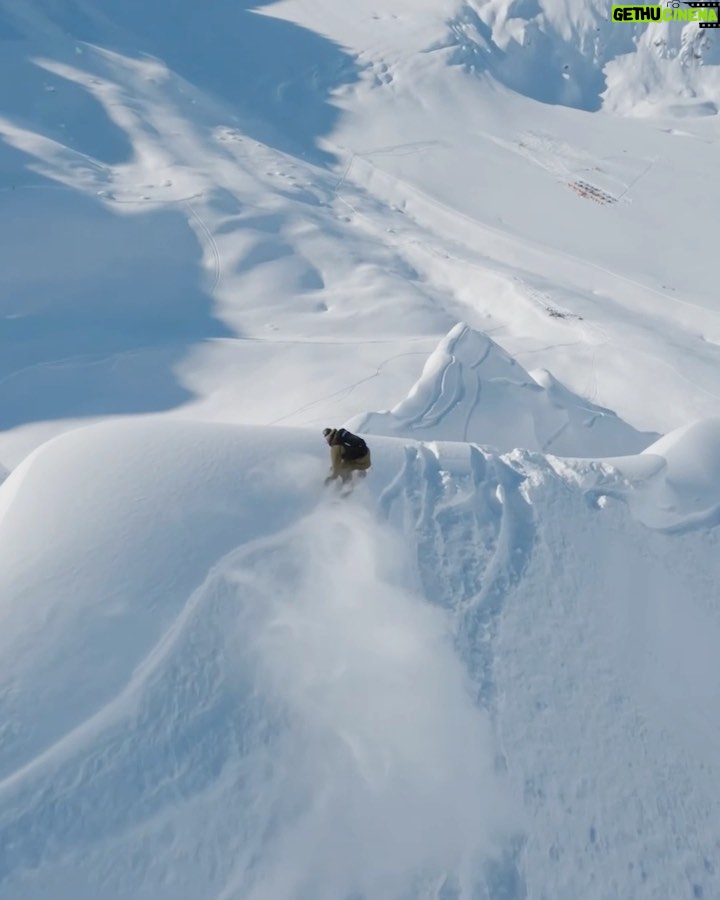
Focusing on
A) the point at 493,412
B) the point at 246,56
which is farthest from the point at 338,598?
the point at 246,56

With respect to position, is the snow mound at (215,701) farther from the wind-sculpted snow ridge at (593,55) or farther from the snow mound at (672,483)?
the wind-sculpted snow ridge at (593,55)

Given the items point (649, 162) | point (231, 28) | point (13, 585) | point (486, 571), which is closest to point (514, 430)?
point (486, 571)

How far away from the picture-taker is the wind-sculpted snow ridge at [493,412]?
11.6 m

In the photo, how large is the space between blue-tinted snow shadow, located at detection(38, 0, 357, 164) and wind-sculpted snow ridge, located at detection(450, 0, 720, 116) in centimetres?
794

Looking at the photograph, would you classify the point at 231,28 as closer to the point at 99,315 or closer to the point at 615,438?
the point at 99,315

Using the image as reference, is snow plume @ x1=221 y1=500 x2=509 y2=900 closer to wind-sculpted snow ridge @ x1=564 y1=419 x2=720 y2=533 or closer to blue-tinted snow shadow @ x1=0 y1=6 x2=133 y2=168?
wind-sculpted snow ridge @ x1=564 y1=419 x2=720 y2=533

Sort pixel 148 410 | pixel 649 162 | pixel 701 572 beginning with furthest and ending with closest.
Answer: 1. pixel 649 162
2. pixel 148 410
3. pixel 701 572

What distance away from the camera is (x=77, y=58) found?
27.3 meters

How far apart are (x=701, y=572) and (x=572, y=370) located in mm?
9875

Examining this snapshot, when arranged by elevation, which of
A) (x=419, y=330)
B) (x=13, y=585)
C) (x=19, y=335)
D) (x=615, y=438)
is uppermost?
(x=13, y=585)

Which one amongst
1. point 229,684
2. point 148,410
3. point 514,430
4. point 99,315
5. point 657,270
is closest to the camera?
point 229,684

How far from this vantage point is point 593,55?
120 ft

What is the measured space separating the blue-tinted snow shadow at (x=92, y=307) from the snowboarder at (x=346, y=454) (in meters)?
8.56

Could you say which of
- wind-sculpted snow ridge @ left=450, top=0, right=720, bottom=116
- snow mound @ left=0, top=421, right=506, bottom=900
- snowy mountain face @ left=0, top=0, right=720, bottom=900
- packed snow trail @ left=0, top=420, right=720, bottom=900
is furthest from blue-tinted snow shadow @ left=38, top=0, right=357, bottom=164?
snow mound @ left=0, top=421, right=506, bottom=900
